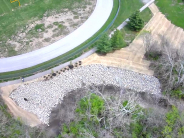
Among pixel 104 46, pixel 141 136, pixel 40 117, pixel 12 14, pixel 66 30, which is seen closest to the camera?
pixel 141 136

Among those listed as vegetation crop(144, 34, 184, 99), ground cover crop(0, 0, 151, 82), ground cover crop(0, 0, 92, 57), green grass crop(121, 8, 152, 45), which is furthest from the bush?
ground cover crop(0, 0, 92, 57)

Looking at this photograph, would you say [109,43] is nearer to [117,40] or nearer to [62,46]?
[117,40]

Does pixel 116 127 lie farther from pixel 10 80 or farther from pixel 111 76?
pixel 10 80

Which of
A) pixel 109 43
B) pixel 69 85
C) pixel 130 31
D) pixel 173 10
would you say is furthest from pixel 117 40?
pixel 173 10

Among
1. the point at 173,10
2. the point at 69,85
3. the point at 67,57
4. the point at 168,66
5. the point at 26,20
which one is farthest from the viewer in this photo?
the point at 173,10

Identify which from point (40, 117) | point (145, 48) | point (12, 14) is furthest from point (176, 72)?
point (12, 14)

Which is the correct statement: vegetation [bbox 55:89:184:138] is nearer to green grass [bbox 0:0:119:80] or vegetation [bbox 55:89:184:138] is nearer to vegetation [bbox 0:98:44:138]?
vegetation [bbox 0:98:44:138]
